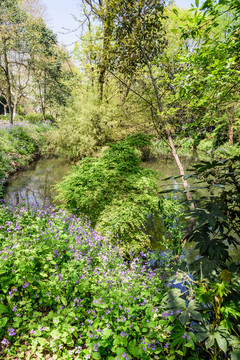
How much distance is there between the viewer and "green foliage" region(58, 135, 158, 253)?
4223mm

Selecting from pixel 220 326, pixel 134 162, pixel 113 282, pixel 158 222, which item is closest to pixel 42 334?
pixel 113 282

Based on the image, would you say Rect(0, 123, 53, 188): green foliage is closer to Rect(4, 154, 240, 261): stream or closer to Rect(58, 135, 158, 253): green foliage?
Rect(4, 154, 240, 261): stream

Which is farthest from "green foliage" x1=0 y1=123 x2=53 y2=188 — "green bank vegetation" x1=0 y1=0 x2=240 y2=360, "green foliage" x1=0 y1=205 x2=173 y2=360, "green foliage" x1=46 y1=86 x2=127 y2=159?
"green foliage" x1=0 y1=205 x2=173 y2=360

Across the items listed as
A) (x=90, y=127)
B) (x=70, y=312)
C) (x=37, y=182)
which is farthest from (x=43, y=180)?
(x=70, y=312)

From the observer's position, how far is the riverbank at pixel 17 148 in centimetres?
1079

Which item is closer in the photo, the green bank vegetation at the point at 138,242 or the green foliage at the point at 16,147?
the green bank vegetation at the point at 138,242

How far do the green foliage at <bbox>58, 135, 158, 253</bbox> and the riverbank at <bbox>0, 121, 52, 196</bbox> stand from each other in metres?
5.91

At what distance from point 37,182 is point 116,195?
24.5 ft

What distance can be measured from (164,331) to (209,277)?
865 millimetres

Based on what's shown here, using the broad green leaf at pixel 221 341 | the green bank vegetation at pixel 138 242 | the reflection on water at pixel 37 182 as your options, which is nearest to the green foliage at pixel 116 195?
the green bank vegetation at pixel 138 242

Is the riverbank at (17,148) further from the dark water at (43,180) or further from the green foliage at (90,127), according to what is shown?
the green foliage at (90,127)

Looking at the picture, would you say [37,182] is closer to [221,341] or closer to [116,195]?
[116,195]

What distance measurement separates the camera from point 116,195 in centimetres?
464

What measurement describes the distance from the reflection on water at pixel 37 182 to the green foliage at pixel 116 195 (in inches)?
78.2
